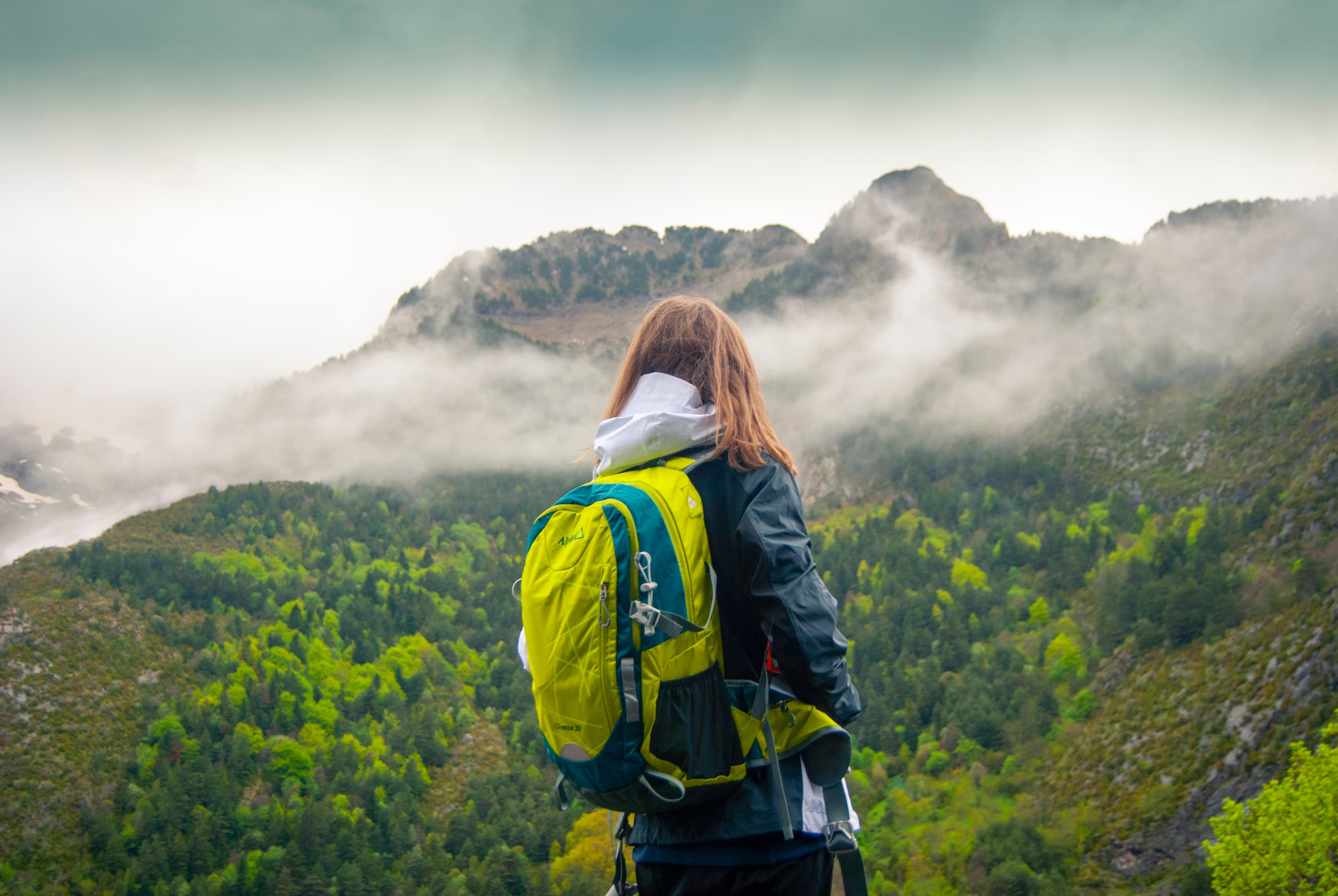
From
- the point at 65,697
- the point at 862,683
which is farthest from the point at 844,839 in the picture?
the point at 65,697

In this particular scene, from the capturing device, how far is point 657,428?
126 inches

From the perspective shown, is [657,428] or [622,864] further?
[622,864]

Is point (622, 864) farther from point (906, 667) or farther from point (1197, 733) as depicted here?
point (906, 667)

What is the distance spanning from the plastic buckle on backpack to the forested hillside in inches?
2099

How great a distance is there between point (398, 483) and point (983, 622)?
134929mm

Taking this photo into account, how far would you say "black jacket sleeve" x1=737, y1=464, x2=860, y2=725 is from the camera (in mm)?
3008

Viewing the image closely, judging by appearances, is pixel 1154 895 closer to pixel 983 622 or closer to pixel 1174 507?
pixel 983 622

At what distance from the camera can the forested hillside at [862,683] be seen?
186 feet

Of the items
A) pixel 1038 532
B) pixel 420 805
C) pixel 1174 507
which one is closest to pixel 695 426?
pixel 420 805

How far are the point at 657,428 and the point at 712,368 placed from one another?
499mm

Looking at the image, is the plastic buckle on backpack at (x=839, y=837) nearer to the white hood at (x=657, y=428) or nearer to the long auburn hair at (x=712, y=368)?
the long auburn hair at (x=712, y=368)

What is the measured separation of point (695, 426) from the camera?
3.24 m

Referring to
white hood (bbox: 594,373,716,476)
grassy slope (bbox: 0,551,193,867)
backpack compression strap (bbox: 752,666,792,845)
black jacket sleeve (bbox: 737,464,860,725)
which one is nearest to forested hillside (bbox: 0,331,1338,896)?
grassy slope (bbox: 0,551,193,867)

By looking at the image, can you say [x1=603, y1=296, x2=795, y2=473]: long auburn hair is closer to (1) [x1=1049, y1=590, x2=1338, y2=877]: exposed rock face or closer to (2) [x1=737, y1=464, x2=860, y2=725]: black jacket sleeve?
(2) [x1=737, y1=464, x2=860, y2=725]: black jacket sleeve
